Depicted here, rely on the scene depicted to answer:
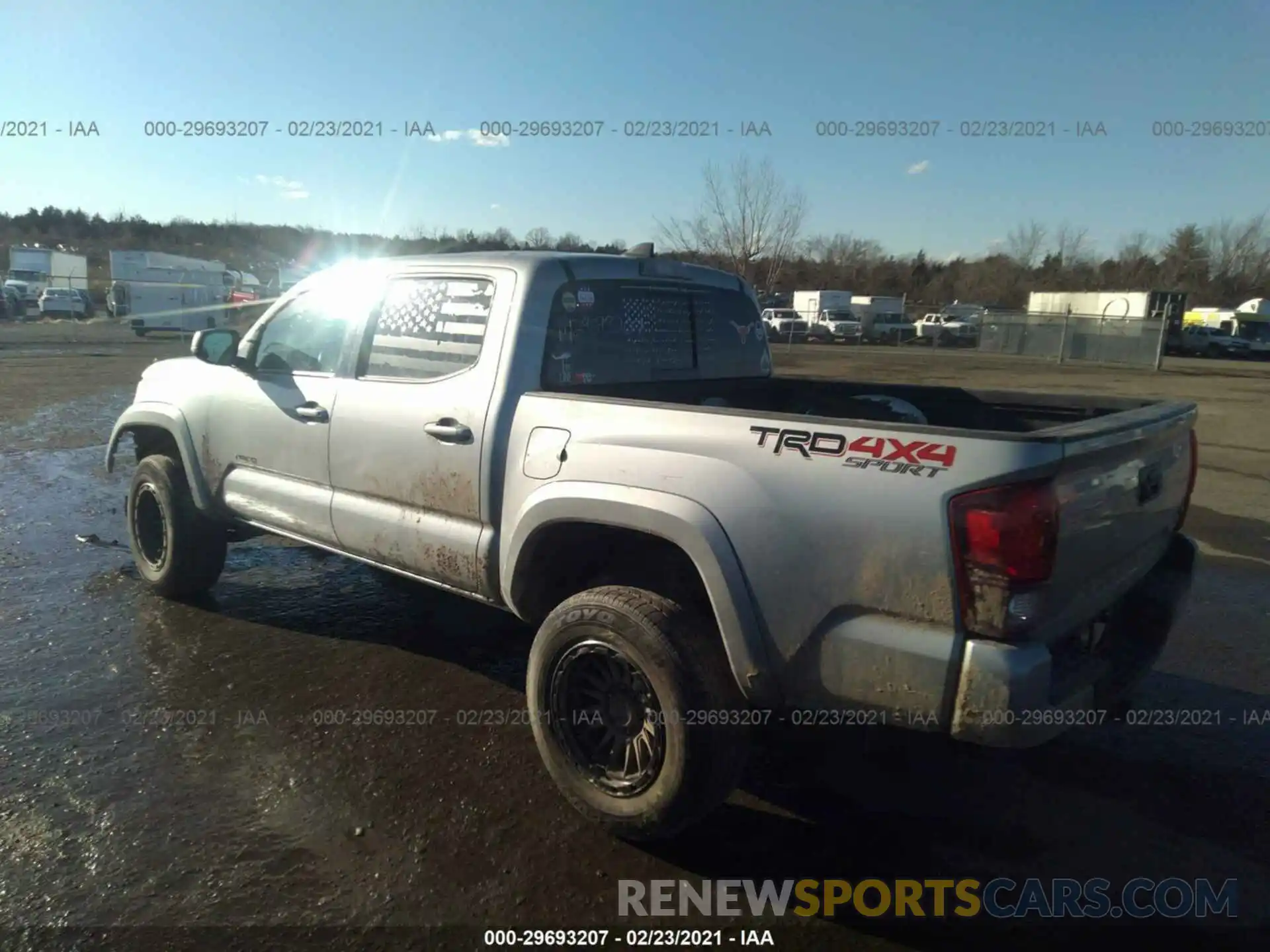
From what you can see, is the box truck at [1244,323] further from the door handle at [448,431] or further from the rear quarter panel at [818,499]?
the rear quarter panel at [818,499]

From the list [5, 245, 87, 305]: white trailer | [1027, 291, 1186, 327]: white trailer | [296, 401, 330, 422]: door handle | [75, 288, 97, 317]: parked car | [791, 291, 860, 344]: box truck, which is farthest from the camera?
[791, 291, 860, 344]: box truck

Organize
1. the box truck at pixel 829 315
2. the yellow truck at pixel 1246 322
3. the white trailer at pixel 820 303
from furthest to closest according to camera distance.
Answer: the white trailer at pixel 820 303, the box truck at pixel 829 315, the yellow truck at pixel 1246 322

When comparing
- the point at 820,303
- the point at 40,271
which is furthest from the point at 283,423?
the point at 40,271

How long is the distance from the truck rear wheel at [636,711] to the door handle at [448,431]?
2.61ft

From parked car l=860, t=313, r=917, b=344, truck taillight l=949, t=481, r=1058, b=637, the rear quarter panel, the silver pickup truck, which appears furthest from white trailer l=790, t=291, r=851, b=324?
truck taillight l=949, t=481, r=1058, b=637

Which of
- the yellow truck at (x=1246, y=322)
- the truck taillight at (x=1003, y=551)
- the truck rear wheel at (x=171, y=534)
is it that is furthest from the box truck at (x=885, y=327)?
the truck taillight at (x=1003, y=551)

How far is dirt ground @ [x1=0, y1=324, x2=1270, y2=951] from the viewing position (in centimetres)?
270

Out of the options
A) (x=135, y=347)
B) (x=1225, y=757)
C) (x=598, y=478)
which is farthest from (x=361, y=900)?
(x=135, y=347)

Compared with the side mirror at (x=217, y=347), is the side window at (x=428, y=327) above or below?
above

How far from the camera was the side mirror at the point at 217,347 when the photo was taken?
471 cm

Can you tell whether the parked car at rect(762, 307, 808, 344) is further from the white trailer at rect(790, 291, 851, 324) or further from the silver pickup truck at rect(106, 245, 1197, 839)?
the silver pickup truck at rect(106, 245, 1197, 839)

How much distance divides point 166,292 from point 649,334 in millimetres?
36318

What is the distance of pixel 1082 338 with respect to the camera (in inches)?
1236

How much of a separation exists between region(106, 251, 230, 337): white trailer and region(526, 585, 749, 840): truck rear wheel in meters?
33.4
